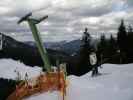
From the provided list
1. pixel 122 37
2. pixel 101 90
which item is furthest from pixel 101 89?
pixel 122 37

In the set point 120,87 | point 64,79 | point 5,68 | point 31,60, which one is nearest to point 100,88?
point 120,87

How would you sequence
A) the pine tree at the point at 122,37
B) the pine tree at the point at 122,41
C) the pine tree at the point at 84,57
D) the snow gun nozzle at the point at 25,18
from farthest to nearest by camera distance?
the pine tree at the point at 84,57
the pine tree at the point at 122,37
the pine tree at the point at 122,41
the snow gun nozzle at the point at 25,18

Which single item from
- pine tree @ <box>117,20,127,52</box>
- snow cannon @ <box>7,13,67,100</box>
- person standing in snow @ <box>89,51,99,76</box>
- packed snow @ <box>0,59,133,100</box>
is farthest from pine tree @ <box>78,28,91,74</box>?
snow cannon @ <box>7,13,67,100</box>

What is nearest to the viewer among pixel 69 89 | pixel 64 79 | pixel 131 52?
pixel 64 79

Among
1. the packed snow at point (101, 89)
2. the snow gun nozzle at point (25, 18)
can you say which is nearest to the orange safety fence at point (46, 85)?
the packed snow at point (101, 89)

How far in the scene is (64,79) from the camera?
15.9 metres

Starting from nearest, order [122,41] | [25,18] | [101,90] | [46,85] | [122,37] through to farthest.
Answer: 1. [46,85]
2. [25,18]
3. [101,90]
4. [122,41]
5. [122,37]

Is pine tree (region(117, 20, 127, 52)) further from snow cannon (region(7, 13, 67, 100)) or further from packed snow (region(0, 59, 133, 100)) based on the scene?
snow cannon (region(7, 13, 67, 100))

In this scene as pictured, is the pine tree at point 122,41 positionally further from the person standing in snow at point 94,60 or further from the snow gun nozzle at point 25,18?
the snow gun nozzle at point 25,18

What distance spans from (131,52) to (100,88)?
159 feet

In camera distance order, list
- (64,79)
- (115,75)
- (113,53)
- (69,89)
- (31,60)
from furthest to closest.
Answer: (31,60) < (113,53) < (115,75) < (69,89) < (64,79)

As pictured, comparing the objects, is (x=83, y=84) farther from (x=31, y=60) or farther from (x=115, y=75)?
(x=31, y=60)

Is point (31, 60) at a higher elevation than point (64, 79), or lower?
lower

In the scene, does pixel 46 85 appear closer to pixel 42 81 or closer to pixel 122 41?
pixel 42 81
